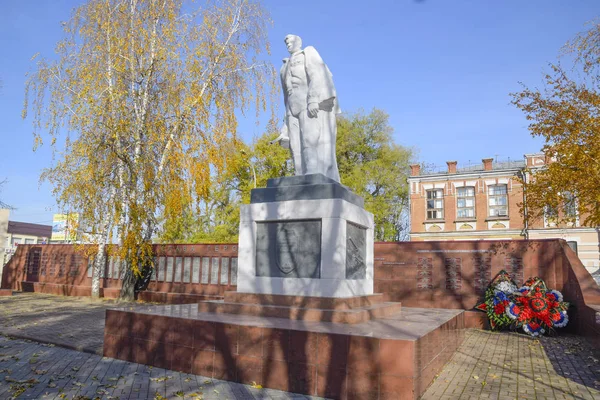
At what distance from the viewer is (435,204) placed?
1352 inches

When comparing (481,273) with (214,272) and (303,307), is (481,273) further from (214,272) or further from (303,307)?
(214,272)

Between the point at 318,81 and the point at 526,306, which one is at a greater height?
the point at 318,81

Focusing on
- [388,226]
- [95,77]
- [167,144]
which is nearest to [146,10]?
[95,77]

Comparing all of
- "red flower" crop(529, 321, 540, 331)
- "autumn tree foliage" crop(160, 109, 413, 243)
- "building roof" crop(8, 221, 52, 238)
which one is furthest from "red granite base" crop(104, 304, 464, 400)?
"building roof" crop(8, 221, 52, 238)

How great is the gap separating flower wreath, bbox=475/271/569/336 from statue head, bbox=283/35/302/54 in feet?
22.9

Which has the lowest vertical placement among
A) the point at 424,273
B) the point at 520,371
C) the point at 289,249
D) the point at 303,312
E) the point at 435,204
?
the point at 520,371

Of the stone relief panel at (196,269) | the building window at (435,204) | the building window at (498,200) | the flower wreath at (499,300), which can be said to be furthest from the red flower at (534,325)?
the building window at (435,204)

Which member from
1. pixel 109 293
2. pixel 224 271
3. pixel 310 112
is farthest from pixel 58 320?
pixel 310 112

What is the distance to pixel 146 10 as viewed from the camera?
17047mm

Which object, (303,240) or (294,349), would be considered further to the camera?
(303,240)

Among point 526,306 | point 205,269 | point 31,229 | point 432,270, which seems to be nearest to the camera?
point 526,306

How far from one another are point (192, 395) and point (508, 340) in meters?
6.74

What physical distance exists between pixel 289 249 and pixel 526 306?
581 centimetres

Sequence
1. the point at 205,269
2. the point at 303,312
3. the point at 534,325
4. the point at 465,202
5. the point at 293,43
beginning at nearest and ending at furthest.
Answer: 1. the point at 303,312
2. the point at 293,43
3. the point at 534,325
4. the point at 205,269
5. the point at 465,202
